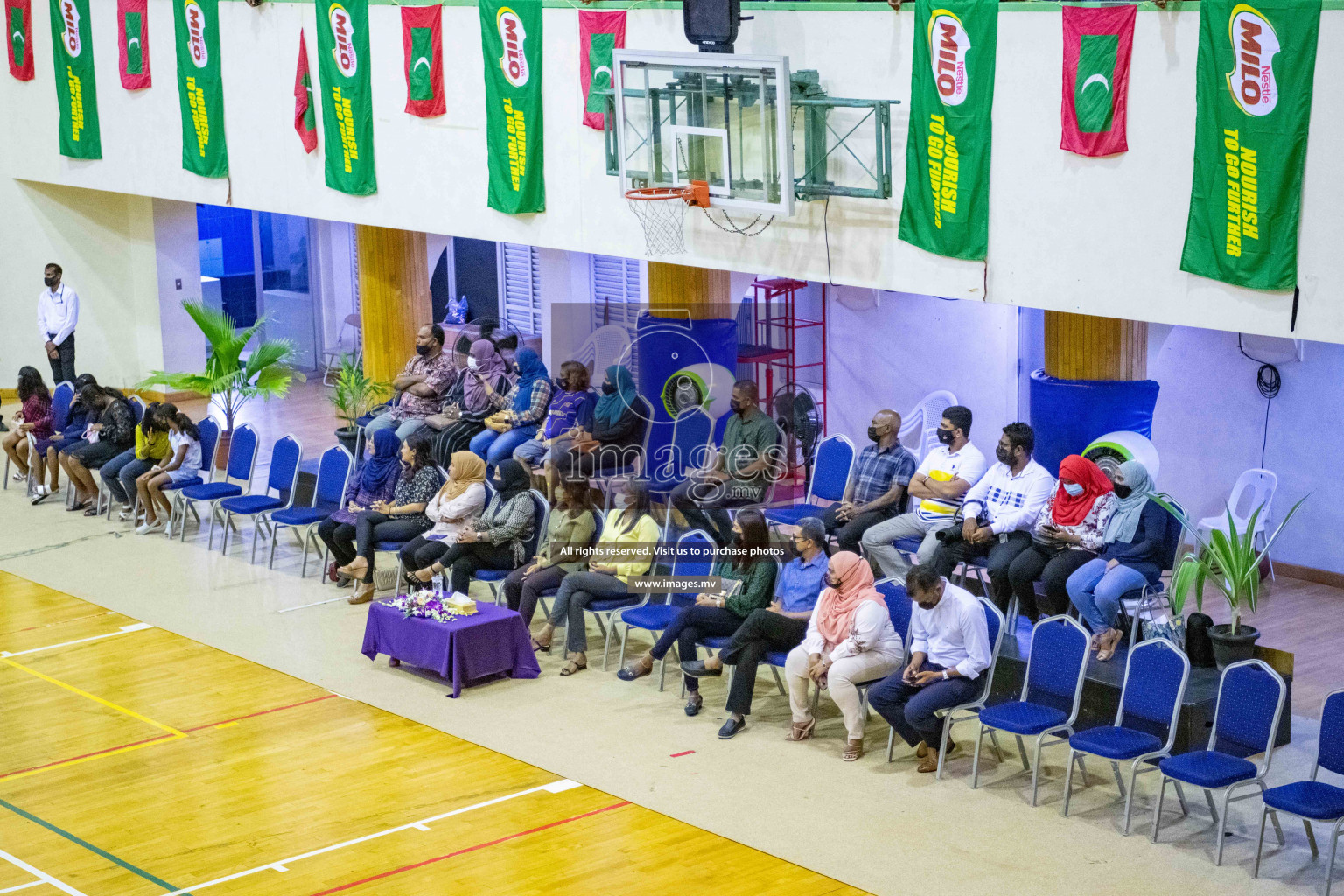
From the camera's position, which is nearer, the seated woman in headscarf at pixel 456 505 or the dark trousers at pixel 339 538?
the seated woman in headscarf at pixel 456 505

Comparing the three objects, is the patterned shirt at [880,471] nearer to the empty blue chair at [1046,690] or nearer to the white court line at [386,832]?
the empty blue chair at [1046,690]

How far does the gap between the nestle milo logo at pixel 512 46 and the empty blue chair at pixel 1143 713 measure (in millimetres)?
6832

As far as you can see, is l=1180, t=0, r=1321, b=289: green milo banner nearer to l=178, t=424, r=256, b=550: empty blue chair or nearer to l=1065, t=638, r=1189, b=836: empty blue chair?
l=1065, t=638, r=1189, b=836: empty blue chair

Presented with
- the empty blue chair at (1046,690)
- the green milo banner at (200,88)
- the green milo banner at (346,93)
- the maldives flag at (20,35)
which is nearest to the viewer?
the empty blue chair at (1046,690)

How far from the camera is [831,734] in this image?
29.7 feet

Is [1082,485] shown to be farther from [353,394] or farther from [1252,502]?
[353,394]

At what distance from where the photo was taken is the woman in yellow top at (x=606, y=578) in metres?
10.2

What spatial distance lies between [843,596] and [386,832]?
2814mm

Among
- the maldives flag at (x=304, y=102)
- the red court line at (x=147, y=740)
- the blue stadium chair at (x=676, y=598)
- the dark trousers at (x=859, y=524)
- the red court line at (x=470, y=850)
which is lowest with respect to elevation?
the red court line at (x=470, y=850)

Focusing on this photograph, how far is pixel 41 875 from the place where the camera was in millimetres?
7719

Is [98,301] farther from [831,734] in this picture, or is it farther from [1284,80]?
[1284,80]

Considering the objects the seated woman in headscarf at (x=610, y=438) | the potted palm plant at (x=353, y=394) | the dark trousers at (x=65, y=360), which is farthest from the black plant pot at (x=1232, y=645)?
the dark trousers at (x=65, y=360)

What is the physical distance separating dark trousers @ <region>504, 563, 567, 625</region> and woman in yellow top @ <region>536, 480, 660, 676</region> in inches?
3.9

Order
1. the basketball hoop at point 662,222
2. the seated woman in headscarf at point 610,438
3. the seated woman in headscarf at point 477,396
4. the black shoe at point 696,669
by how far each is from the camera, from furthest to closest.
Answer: the seated woman in headscarf at point 477,396 → the seated woman in headscarf at point 610,438 → the basketball hoop at point 662,222 → the black shoe at point 696,669
